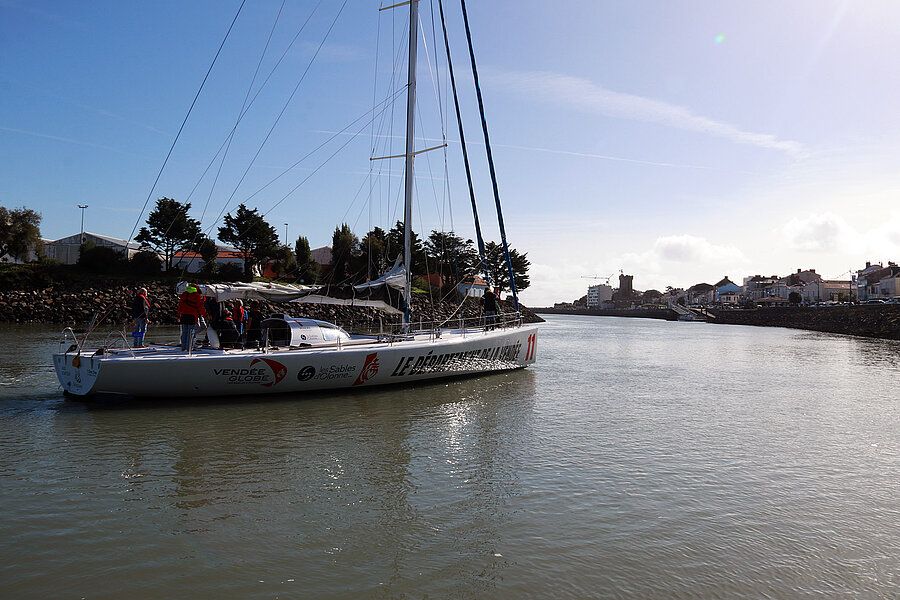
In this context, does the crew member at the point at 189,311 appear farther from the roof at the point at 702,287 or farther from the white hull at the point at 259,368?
the roof at the point at 702,287

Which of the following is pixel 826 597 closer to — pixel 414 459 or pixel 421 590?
pixel 421 590

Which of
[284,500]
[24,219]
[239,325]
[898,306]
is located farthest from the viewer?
[898,306]

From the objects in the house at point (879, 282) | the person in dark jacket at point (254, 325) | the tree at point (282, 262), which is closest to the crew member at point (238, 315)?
the person in dark jacket at point (254, 325)

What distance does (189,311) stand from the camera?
13.1 metres

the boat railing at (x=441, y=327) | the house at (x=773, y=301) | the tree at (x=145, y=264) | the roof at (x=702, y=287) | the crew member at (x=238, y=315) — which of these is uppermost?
the roof at (x=702, y=287)

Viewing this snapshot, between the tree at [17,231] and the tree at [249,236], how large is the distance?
18536 millimetres

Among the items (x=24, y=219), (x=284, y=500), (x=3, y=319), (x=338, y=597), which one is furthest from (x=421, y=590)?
(x=24, y=219)

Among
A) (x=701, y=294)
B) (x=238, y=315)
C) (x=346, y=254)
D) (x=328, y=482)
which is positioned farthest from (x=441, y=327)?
(x=701, y=294)

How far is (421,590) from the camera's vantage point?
4906mm

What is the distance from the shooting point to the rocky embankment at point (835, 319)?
5303 cm

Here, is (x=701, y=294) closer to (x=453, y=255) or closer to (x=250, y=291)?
(x=453, y=255)

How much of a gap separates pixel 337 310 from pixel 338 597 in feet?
142

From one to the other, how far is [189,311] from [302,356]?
111 inches

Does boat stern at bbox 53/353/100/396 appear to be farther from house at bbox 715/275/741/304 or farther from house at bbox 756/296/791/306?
house at bbox 715/275/741/304
